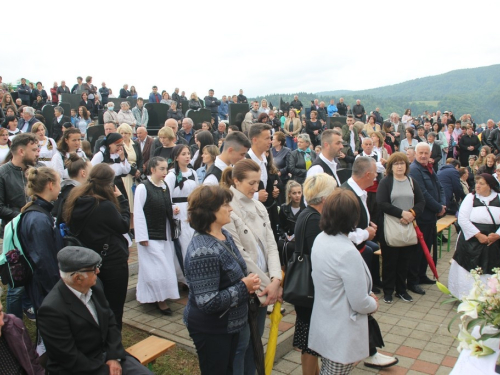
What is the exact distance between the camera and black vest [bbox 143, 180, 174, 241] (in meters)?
5.03

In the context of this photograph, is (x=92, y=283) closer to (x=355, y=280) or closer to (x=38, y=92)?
(x=355, y=280)

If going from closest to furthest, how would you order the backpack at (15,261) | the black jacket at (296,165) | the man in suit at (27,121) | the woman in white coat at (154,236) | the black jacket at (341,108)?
1. the backpack at (15,261)
2. the woman in white coat at (154,236)
3. the black jacket at (296,165)
4. the man in suit at (27,121)
5. the black jacket at (341,108)

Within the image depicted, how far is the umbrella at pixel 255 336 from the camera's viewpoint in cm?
322

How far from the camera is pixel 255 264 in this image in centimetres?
336

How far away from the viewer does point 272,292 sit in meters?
3.42

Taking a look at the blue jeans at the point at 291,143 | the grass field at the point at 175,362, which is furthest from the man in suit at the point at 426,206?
the blue jeans at the point at 291,143

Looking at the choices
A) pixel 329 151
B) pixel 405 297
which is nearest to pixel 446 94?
pixel 405 297

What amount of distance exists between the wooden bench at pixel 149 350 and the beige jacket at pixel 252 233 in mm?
1214

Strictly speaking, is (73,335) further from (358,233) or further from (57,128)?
(57,128)

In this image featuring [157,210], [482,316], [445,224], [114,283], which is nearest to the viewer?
[482,316]

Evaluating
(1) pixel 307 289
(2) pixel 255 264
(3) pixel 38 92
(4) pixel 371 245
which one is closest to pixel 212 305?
(2) pixel 255 264

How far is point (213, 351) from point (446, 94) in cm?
16403

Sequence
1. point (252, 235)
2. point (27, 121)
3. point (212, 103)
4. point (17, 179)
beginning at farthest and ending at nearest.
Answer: point (212, 103), point (27, 121), point (17, 179), point (252, 235)

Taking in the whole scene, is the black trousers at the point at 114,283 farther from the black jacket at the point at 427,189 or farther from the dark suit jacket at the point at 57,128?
the dark suit jacket at the point at 57,128
